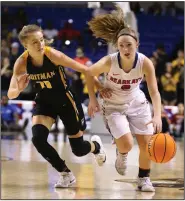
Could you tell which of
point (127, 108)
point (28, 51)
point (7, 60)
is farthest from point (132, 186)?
point (7, 60)

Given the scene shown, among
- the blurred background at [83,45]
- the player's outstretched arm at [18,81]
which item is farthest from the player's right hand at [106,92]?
the blurred background at [83,45]

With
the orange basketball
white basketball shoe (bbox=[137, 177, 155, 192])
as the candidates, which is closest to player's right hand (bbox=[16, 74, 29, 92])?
the orange basketball

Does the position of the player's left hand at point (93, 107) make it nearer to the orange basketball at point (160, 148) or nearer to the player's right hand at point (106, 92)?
the player's right hand at point (106, 92)

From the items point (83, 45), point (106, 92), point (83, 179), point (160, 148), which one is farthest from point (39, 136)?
point (83, 45)

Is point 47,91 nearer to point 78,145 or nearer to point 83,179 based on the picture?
point 78,145

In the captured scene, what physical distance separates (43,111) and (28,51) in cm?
68

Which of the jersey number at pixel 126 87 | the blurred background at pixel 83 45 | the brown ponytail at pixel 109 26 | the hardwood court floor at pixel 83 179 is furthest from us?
the blurred background at pixel 83 45

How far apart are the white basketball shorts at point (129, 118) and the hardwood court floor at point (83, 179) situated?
0.64 meters

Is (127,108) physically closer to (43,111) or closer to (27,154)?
(43,111)

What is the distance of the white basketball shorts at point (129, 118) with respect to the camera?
21.3ft

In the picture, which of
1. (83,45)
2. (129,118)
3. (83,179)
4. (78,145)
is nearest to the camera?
(129,118)

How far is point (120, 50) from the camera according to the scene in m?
6.34

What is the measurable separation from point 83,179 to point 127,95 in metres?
1.35

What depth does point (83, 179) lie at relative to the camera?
7.32m
